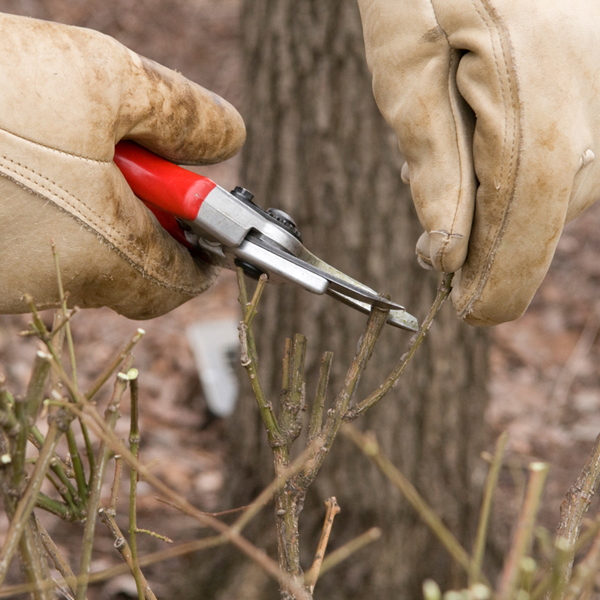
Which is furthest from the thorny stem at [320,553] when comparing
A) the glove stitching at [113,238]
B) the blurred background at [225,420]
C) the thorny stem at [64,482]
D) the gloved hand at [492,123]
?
the blurred background at [225,420]

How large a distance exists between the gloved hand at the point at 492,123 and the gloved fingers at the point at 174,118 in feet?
1.00

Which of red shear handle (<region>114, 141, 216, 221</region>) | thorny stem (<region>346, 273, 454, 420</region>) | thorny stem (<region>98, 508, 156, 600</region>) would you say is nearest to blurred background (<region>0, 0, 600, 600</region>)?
thorny stem (<region>346, 273, 454, 420</region>)

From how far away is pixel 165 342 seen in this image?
4234 mm

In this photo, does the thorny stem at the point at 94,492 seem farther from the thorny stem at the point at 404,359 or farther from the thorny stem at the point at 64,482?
the thorny stem at the point at 404,359

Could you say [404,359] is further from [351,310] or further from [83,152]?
[351,310]

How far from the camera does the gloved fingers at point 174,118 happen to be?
3.47 feet

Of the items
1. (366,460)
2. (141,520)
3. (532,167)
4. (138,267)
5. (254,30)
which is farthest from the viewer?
(141,520)

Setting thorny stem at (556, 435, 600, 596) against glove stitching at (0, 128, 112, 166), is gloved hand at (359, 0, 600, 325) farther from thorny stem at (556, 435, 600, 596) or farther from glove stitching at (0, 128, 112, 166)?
glove stitching at (0, 128, 112, 166)

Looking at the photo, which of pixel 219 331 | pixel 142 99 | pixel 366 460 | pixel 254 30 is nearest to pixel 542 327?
pixel 219 331

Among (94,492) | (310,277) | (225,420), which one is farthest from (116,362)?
(225,420)

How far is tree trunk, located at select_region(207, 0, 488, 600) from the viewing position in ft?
7.89

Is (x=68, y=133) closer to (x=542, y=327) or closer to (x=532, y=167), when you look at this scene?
(x=532, y=167)

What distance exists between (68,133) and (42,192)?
0.33ft

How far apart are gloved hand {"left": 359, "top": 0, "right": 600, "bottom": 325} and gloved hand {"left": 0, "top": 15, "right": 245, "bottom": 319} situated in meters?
0.38
